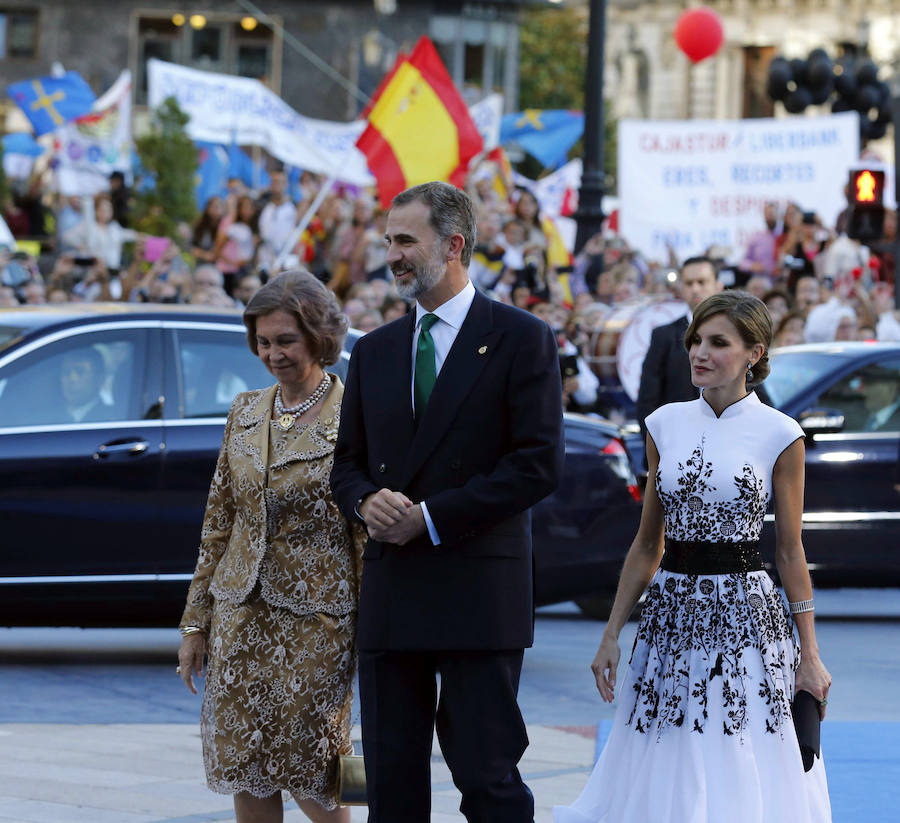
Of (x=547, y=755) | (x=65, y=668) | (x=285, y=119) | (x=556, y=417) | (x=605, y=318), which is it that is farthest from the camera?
(x=285, y=119)

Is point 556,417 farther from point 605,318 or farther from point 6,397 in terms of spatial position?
point 605,318

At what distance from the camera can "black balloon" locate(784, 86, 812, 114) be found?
34.0 meters

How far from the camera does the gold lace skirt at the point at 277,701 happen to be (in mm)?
4988

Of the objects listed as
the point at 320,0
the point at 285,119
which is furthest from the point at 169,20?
the point at 285,119

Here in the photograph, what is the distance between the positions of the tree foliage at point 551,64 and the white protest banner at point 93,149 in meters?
39.8

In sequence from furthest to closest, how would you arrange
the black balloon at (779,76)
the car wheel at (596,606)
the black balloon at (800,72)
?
1. the black balloon at (779,76)
2. the black balloon at (800,72)
3. the car wheel at (596,606)

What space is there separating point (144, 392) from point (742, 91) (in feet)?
251

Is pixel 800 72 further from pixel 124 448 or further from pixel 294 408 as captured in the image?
pixel 294 408

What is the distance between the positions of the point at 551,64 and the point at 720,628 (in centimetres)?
6547

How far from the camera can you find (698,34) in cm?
3156

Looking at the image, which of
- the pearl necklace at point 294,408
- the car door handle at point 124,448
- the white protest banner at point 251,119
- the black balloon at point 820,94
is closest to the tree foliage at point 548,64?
the black balloon at point 820,94

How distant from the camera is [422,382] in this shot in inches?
188

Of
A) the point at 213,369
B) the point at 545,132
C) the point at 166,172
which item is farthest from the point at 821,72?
the point at 213,369

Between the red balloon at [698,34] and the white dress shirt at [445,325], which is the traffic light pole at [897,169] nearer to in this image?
the white dress shirt at [445,325]
